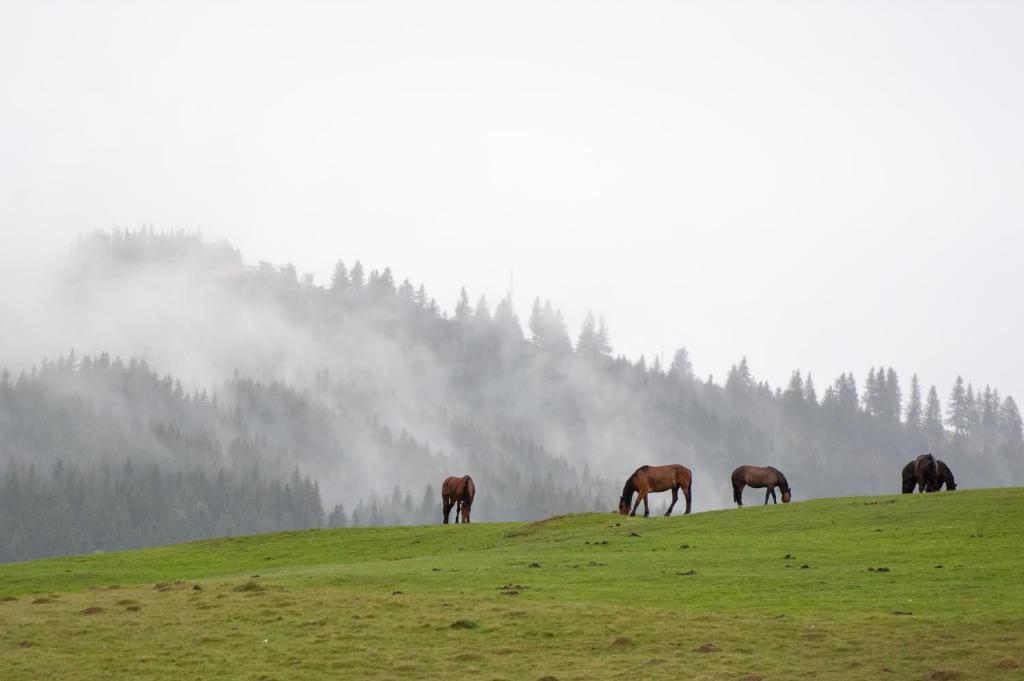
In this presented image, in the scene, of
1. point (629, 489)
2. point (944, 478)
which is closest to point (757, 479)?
point (944, 478)

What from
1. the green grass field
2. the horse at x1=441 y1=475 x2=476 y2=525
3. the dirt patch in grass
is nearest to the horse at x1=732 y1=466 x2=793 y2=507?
the green grass field

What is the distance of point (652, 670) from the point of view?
21906 mm

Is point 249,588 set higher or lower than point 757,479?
lower

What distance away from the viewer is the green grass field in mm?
22438

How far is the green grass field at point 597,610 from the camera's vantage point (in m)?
22.4

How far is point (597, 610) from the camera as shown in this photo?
2680 cm

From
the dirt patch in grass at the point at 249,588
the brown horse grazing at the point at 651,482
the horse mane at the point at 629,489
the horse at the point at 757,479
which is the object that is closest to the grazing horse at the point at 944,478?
the horse at the point at 757,479

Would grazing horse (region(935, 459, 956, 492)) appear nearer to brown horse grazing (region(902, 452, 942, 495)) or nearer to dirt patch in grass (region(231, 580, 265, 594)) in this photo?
brown horse grazing (region(902, 452, 942, 495))

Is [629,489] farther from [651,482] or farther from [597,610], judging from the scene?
[597,610]

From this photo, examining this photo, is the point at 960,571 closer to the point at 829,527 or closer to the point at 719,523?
the point at 829,527

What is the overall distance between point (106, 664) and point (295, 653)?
12.5 feet

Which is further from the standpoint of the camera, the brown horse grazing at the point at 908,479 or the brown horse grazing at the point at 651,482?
the brown horse grazing at the point at 908,479

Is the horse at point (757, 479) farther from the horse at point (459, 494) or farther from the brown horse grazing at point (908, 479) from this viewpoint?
the horse at point (459, 494)

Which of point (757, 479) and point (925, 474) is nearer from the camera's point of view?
point (925, 474)
